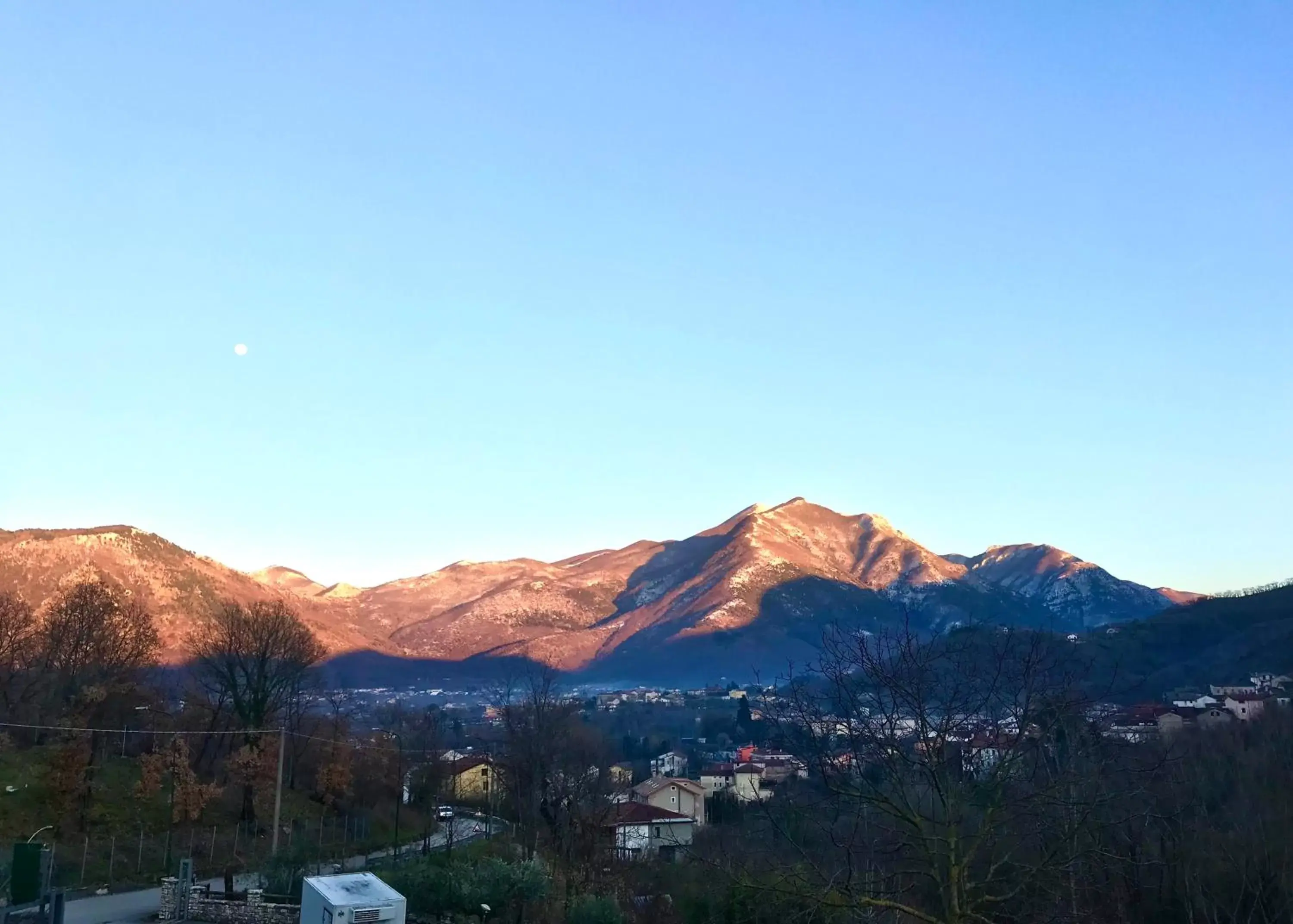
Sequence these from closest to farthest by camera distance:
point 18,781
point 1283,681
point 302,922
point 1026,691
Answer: point 1026,691 < point 302,922 < point 18,781 < point 1283,681

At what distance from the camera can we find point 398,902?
16.1 meters

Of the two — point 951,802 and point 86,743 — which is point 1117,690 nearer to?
point 951,802

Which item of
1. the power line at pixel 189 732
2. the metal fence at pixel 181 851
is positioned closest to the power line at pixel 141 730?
the power line at pixel 189 732

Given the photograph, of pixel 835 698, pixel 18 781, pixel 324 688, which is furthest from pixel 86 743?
pixel 835 698

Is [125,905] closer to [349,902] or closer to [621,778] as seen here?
[349,902]

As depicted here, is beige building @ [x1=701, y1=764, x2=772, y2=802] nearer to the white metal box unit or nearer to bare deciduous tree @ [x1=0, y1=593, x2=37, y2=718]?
bare deciduous tree @ [x1=0, y1=593, x2=37, y2=718]

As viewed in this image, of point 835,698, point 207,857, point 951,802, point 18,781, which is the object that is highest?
point 835,698

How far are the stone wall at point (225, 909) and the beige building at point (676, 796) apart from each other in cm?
4320

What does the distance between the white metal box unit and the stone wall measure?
34.8ft

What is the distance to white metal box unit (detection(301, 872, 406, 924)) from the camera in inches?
603

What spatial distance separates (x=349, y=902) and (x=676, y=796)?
2230 inches

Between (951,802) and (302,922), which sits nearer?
(951,802)

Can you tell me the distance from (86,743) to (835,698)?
35.7 metres

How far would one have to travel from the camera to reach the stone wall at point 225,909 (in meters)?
25.7
